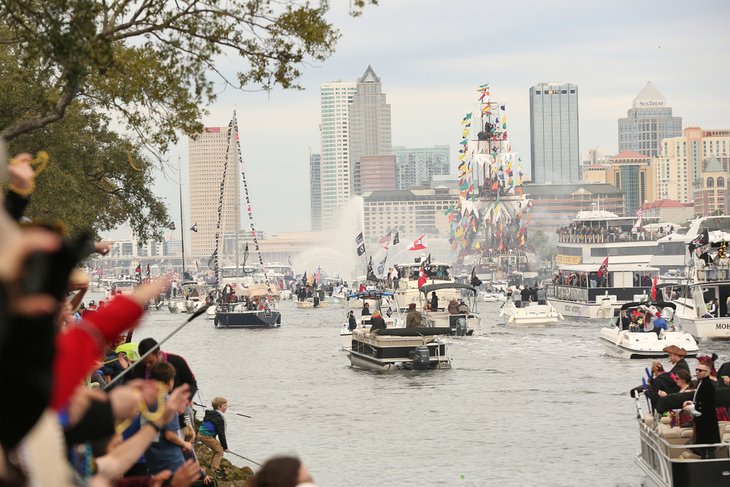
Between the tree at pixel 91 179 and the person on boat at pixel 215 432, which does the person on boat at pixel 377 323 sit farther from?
the person on boat at pixel 215 432

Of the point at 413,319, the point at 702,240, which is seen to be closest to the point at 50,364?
the point at 413,319

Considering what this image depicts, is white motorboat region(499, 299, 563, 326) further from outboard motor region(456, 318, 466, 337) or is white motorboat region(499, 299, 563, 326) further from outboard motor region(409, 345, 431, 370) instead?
outboard motor region(409, 345, 431, 370)

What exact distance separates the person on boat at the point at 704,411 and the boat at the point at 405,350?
26991 mm

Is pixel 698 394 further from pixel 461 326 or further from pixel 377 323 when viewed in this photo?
pixel 461 326

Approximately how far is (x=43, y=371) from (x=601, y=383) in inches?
1584

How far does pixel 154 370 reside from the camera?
912 centimetres

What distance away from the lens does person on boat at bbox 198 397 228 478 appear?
58.0ft

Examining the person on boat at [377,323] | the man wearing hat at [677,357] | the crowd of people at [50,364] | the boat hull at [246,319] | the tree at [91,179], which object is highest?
the tree at [91,179]

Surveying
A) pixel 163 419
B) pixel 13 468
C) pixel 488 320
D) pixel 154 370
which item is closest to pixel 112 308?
pixel 13 468

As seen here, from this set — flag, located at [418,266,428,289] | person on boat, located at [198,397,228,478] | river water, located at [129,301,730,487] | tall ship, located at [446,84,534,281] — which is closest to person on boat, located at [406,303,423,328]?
river water, located at [129,301,730,487]

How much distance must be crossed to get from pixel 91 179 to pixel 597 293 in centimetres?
5432

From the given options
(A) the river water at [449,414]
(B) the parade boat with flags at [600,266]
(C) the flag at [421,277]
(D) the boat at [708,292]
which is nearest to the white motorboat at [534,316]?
(C) the flag at [421,277]

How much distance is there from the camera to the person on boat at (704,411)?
15523 millimetres

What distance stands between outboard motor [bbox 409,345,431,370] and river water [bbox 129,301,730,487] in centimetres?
47
